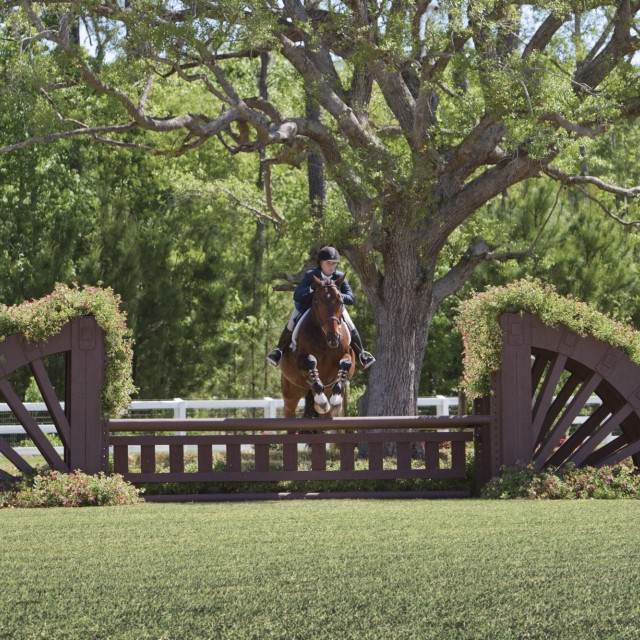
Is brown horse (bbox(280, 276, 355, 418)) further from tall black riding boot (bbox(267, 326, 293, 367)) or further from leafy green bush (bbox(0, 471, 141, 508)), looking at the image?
leafy green bush (bbox(0, 471, 141, 508))

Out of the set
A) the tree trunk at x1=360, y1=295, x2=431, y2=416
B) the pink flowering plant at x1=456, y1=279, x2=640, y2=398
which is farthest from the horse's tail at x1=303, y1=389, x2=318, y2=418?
the tree trunk at x1=360, y1=295, x2=431, y2=416

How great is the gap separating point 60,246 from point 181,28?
11.4 metres

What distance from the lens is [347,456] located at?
12.2 metres

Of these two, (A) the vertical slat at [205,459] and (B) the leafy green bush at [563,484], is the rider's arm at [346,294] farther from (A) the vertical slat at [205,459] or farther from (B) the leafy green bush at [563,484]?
(B) the leafy green bush at [563,484]

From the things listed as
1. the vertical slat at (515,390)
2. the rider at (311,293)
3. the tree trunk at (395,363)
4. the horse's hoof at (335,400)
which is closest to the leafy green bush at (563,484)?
the vertical slat at (515,390)

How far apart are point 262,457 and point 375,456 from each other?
132 centimetres

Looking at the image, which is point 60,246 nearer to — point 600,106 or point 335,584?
point 600,106

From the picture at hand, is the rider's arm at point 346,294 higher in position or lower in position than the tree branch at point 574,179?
lower

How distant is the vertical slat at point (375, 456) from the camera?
12.2m

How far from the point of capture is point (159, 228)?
26.0 metres

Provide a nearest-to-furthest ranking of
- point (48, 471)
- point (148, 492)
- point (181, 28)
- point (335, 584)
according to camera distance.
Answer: point (335, 584)
point (48, 471)
point (148, 492)
point (181, 28)

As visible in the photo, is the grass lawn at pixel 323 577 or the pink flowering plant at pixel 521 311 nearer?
the grass lawn at pixel 323 577

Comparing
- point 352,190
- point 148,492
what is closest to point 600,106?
Result: point 352,190

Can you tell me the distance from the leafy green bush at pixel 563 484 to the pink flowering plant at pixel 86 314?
407 cm
